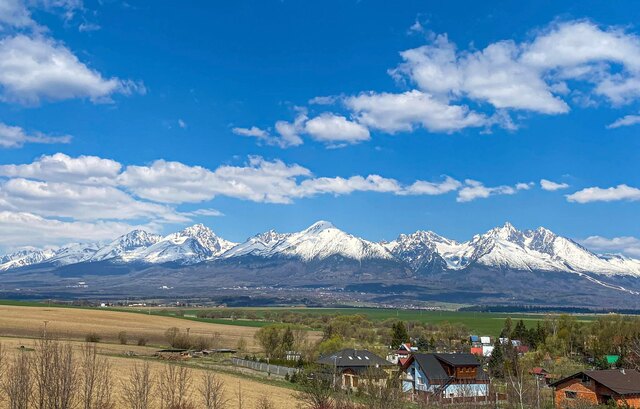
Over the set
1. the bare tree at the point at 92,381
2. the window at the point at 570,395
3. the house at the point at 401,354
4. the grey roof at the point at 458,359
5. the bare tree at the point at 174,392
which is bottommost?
the house at the point at 401,354

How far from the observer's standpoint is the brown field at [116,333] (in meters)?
55.4

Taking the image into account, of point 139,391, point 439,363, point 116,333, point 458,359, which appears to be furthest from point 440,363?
point 116,333

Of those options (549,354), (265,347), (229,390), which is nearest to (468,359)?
(229,390)

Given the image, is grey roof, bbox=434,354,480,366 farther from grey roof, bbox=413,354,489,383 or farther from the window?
the window

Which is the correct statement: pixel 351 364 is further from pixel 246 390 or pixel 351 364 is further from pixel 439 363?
pixel 246 390

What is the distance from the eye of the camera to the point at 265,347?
107375 mm

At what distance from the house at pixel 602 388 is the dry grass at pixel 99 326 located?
71.0 m

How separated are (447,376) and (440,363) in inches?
111

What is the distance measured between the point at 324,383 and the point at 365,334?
10312cm

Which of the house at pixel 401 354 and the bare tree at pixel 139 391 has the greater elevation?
the bare tree at pixel 139 391

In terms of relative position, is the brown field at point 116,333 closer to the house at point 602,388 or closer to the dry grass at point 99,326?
the dry grass at point 99,326

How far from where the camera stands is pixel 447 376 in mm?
75438

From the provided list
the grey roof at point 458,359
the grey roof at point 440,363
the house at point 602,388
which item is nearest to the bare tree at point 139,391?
the grey roof at point 440,363

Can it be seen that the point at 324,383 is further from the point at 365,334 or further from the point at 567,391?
the point at 365,334
